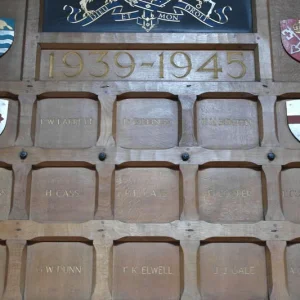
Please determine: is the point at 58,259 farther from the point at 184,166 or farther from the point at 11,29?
the point at 11,29

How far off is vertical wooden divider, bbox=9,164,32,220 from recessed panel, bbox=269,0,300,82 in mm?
1663

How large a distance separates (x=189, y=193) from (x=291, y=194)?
61 cm

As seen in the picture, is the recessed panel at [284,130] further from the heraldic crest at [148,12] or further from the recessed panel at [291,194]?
the heraldic crest at [148,12]

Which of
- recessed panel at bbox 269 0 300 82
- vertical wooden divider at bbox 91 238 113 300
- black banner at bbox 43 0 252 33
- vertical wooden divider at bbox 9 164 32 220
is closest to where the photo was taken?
vertical wooden divider at bbox 91 238 113 300

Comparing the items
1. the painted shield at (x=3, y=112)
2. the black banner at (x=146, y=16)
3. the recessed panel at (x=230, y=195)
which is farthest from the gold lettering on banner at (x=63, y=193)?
the black banner at (x=146, y=16)

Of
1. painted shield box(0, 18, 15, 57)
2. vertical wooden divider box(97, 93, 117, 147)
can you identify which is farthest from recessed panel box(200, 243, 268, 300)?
painted shield box(0, 18, 15, 57)

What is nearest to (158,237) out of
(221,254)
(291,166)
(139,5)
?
(221,254)

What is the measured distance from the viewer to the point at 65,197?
355 centimetres

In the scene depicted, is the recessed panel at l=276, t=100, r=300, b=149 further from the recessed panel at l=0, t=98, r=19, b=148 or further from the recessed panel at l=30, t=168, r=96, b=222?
the recessed panel at l=0, t=98, r=19, b=148

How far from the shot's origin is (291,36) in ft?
12.6

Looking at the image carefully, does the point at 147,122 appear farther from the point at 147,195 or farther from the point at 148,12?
the point at 148,12

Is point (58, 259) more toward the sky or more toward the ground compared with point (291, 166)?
more toward the ground

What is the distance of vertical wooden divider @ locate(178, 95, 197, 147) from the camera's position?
361cm

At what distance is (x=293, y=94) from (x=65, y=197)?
5.07ft
